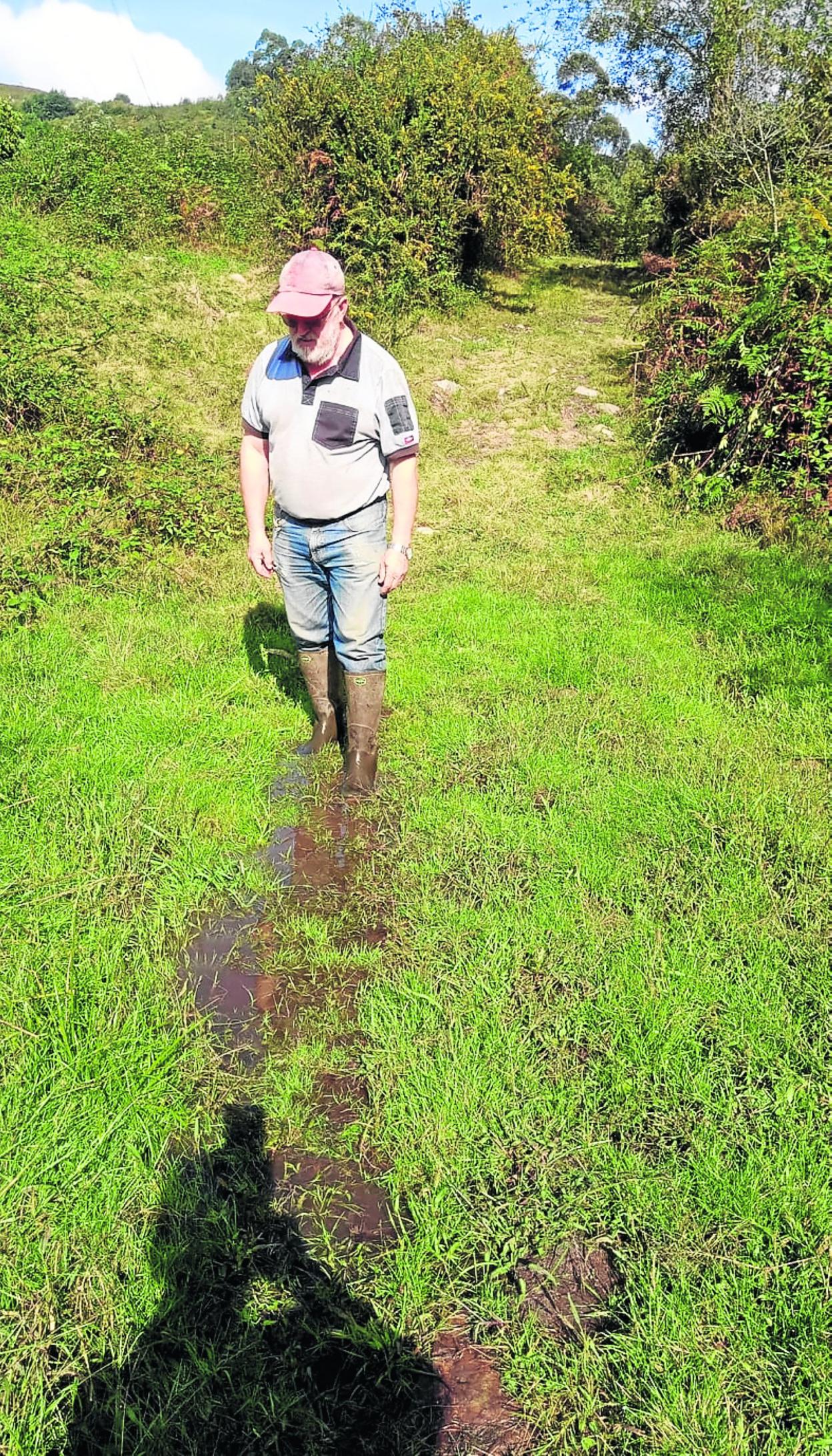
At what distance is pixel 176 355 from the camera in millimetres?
9992

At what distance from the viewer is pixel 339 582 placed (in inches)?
145

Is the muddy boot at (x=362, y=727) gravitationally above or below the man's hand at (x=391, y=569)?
below

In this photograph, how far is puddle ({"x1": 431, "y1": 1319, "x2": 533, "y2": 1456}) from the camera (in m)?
1.82

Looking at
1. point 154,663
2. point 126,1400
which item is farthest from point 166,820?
point 126,1400

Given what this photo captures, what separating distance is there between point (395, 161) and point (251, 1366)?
14811mm

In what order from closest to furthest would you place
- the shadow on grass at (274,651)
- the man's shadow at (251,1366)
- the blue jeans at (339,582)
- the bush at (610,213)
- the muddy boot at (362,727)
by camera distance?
the man's shadow at (251,1366), the blue jeans at (339,582), the muddy boot at (362,727), the shadow on grass at (274,651), the bush at (610,213)

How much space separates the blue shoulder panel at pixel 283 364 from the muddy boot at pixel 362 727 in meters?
1.32

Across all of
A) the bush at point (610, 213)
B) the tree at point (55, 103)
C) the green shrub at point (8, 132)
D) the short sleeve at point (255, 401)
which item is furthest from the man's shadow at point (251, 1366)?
the tree at point (55, 103)

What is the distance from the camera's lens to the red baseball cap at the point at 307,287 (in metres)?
2.98

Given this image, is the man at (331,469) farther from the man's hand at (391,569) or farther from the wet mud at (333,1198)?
the wet mud at (333,1198)

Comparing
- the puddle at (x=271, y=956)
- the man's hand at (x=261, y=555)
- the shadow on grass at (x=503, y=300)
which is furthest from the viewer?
the shadow on grass at (x=503, y=300)

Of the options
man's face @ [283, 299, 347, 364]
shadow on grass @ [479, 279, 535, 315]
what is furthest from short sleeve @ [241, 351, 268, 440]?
shadow on grass @ [479, 279, 535, 315]

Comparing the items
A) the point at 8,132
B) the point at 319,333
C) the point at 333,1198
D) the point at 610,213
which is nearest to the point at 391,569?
the point at 319,333

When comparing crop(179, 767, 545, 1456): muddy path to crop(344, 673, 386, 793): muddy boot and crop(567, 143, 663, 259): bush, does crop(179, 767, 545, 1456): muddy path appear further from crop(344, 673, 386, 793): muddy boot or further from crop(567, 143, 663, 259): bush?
Result: crop(567, 143, 663, 259): bush
